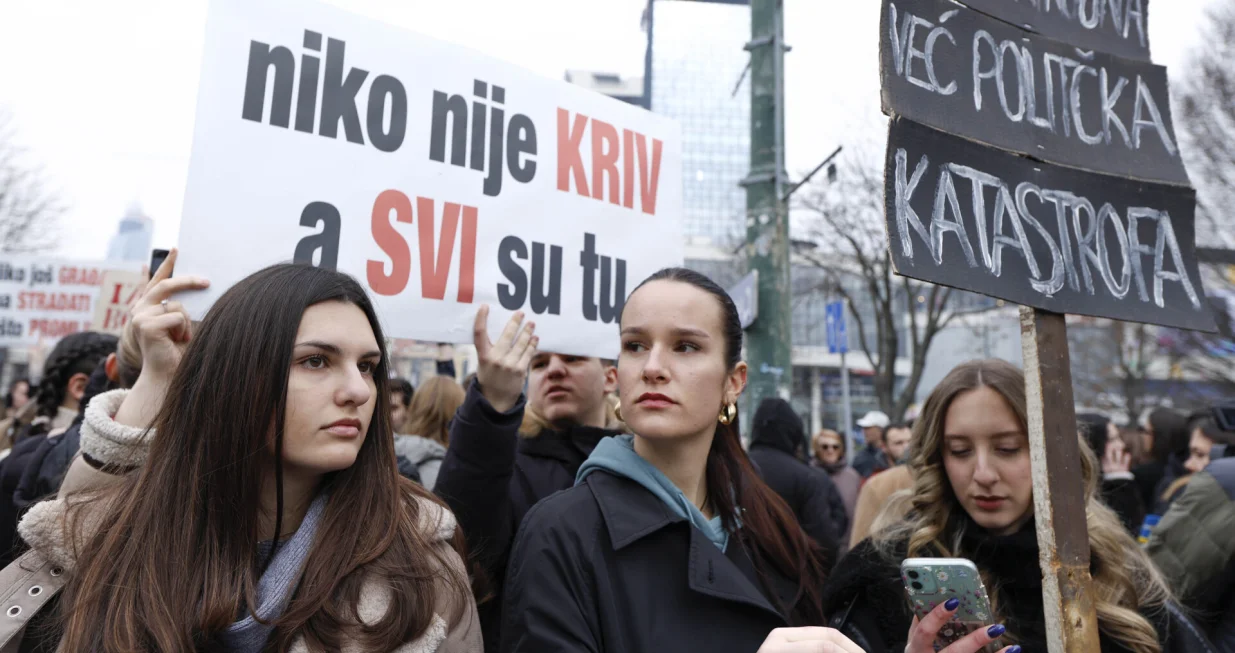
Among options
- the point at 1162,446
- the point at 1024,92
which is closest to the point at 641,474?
the point at 1024,92

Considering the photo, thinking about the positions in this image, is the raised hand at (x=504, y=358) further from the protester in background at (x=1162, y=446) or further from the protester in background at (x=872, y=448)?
the protester in background at (x=872, y=448)

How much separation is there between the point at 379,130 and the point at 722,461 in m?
1.47

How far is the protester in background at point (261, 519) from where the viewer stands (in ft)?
5.54

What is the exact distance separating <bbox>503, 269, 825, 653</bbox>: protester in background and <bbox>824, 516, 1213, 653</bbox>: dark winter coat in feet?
0.40

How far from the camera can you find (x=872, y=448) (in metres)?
11.1

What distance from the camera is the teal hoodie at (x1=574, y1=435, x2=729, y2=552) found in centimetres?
199

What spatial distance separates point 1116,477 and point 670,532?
4.25 meters

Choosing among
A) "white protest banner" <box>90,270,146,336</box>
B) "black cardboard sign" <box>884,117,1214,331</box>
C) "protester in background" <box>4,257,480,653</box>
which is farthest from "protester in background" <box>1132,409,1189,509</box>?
"white protest banner" <box>90,270,146,336</box>

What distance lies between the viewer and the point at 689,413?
2102 mm

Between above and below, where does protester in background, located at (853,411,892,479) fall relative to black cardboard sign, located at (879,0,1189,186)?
below

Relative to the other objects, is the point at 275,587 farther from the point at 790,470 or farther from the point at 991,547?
the point at 790,470

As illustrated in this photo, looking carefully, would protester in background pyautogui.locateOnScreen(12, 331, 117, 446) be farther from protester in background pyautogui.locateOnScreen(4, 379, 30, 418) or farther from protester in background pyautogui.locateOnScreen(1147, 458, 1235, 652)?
protester in background pyautogui.locateOnScreen(1147, 458, 1235, 652)

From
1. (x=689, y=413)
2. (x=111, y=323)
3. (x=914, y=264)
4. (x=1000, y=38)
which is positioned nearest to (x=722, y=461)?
(x=689, y=413)

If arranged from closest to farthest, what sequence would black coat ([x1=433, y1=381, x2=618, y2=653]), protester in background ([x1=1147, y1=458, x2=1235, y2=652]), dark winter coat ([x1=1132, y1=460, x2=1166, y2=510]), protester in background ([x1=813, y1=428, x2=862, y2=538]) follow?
black coat ([x1=433, y1=381, x2=618, y2=653]) < protester in background ([x1=1147, y1=458, x2=1235, y2=652]) < dark winter coat ([x1=1132, y1=460, x2=1166, y2=510]) < protester in background ([x1=813, y1=428, x2=862, y2=538])
